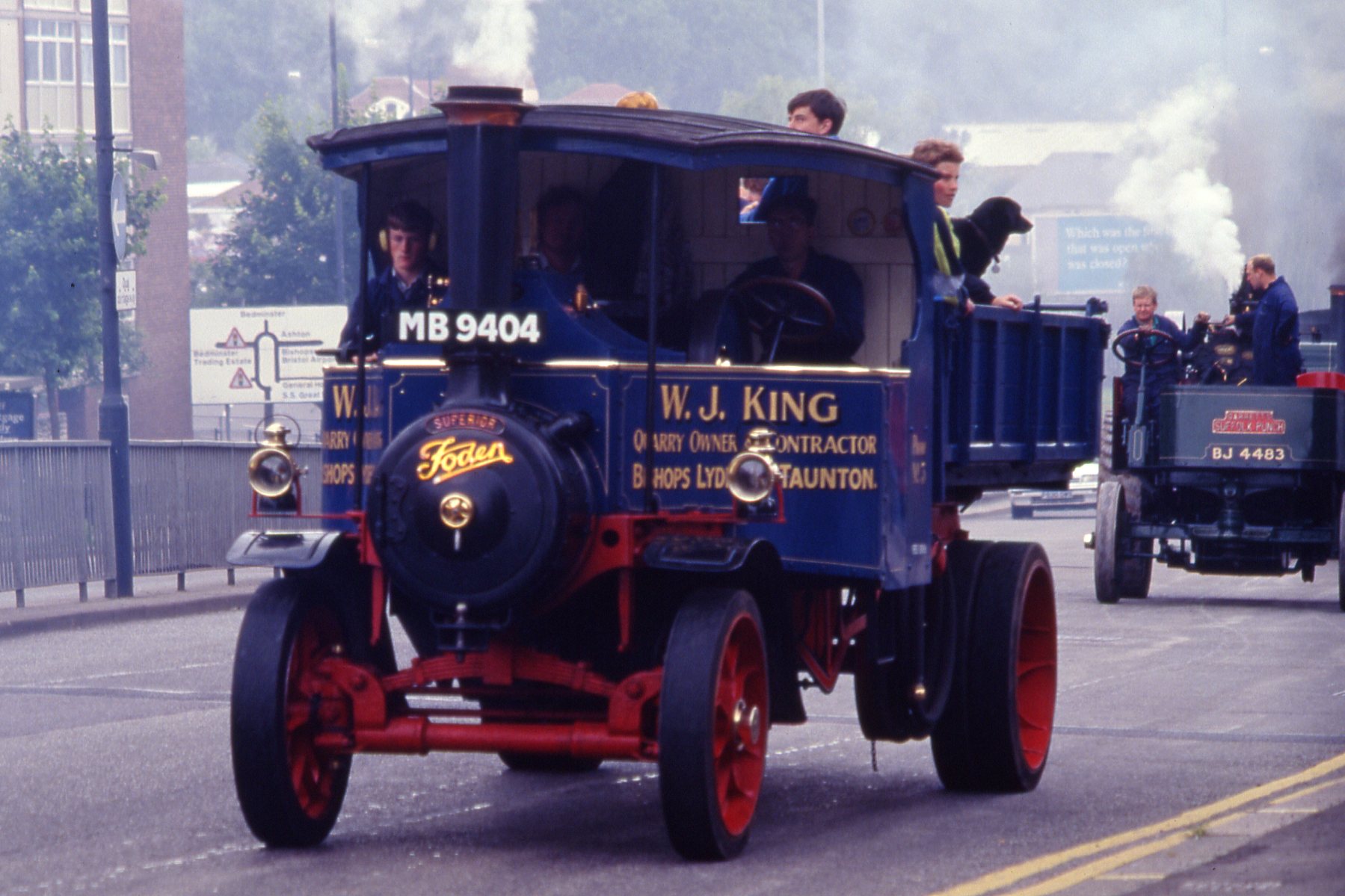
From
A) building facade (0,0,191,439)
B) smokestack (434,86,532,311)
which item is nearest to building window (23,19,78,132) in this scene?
building facade (0,0,191,439)

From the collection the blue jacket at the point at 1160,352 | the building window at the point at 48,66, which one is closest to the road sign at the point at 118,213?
the blue jacket at the point at 1160,352

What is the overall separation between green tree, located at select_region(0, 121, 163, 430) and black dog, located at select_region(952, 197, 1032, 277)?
3657 cm

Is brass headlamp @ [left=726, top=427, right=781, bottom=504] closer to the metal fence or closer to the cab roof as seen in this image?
the cab roof

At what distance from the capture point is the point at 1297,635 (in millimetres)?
15711

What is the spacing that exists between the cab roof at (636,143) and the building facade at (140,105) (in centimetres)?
5034

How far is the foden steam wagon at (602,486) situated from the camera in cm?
688

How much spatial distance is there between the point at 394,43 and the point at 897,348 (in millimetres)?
80112

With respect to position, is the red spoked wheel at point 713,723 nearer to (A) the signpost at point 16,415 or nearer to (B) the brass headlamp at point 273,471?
(B) the brass headlamp at point 273,471

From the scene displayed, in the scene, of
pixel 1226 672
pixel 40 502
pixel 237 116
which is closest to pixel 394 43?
pixel 237 116

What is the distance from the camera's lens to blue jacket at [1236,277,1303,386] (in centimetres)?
1834

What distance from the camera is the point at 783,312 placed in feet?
25.7

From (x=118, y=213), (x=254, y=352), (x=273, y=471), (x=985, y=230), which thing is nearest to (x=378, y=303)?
(x=273, y=471)

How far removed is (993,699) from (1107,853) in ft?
4.34

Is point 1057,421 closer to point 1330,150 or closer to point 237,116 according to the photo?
point 1330,150
